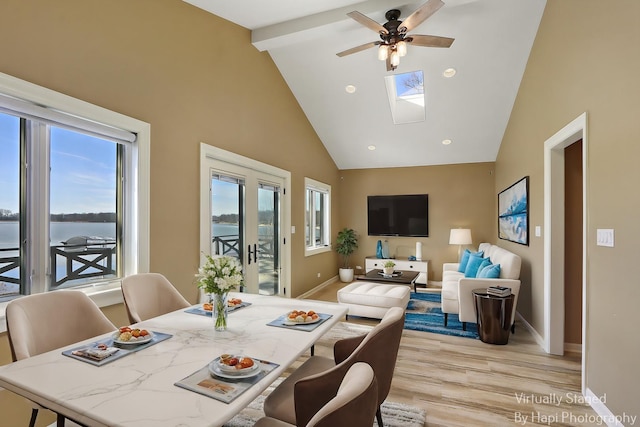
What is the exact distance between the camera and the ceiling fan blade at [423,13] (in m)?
2.84

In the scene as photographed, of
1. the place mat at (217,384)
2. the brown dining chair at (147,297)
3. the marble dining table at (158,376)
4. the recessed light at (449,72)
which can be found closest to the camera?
the marble dining table at (158,376)

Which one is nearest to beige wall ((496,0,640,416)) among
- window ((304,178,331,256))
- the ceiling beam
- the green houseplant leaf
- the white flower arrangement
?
the ceiling beam

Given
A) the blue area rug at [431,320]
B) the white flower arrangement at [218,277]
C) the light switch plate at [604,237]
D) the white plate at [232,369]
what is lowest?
the blue area rug at [431,320]

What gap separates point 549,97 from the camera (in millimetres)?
3369

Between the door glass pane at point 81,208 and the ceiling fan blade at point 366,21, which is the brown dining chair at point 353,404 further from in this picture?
the ceiling fan blade at point 366,21

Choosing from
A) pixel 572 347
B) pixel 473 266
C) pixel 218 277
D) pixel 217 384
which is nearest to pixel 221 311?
pixel 218 277

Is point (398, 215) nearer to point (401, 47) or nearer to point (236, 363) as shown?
point (401, 47)

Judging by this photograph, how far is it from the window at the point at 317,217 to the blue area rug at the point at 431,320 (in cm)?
207

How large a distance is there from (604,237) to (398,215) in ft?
16.6

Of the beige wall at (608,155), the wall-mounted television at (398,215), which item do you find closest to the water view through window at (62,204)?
the beige wall at (608,155)

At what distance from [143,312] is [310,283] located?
3.91 metres

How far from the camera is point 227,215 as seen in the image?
3.95m

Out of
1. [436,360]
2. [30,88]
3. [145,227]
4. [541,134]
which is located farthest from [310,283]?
[30,88]

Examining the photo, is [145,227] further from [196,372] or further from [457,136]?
[457,136]
